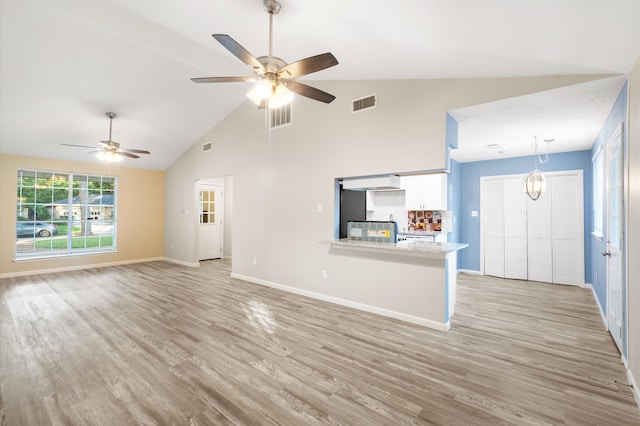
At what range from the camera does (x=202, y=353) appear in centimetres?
287

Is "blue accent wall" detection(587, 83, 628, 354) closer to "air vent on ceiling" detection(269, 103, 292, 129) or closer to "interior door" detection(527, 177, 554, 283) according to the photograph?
"interior door" detection(527, 177, 554, 283)

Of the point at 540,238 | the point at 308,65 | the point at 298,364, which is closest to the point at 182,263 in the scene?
the point at 298,364

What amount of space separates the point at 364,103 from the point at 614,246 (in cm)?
334

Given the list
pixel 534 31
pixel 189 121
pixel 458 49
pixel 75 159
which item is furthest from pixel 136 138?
pixel 534 31

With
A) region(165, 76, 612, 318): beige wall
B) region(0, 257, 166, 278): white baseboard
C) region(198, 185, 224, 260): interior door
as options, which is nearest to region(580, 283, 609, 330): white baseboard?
region(165, 76, 612, 318): beige wall

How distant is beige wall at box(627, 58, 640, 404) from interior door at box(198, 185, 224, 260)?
8413 mm

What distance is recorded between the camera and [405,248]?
3641mm

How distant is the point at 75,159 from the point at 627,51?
942cm

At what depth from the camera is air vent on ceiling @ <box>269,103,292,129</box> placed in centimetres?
513

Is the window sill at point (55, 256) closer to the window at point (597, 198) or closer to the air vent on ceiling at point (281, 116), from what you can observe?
the air vent on ceiling at point (281, 116)

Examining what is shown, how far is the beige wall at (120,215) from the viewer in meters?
6.13

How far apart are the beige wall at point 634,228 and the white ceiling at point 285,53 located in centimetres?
30

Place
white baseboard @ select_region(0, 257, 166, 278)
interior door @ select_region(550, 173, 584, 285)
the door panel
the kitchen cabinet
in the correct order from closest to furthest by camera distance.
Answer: the door panel < interior door @ select_region(550, 173, 584, 285) < the kitchen cabinet < white baseboard @ select_region(0, 257, 166, 278)

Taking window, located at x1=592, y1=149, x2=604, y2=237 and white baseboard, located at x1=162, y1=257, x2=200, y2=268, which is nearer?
window, located at x1=592, y1=149, x2=604, y2=237
